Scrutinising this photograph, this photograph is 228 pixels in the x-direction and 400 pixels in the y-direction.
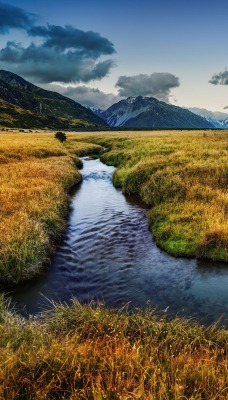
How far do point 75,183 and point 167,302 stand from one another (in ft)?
80.0

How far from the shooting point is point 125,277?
13.3 meters

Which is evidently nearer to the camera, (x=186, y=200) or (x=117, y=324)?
(x=117, y=324)

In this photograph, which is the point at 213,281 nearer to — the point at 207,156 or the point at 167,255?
the point at 167,255

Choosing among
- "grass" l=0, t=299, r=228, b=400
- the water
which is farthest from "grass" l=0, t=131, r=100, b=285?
"grass" l=0, t=299, r=228, b=400

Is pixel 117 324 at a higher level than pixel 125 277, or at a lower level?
higher

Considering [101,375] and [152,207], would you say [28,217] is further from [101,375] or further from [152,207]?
[101,375]

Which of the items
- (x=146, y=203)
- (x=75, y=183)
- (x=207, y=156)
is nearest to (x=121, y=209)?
(x=146, y=203)

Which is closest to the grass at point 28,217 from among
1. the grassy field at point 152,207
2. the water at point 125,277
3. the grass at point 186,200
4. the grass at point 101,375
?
the grassy field at point 152,207

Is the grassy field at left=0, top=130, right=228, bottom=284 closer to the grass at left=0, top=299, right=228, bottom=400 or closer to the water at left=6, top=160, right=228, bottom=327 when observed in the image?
the water at left=6, top=160, right=228, bottom=327

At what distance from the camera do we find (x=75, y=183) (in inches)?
1352

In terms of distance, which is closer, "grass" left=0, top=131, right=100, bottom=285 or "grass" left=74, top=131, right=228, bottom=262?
"grass" left=0, top=131, right=100, bottom=285

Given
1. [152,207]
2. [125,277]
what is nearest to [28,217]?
[125,277]

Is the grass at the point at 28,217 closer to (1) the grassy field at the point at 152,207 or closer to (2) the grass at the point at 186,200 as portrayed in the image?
(1) the grassy field at the point at 152,207

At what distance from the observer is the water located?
441 inches
